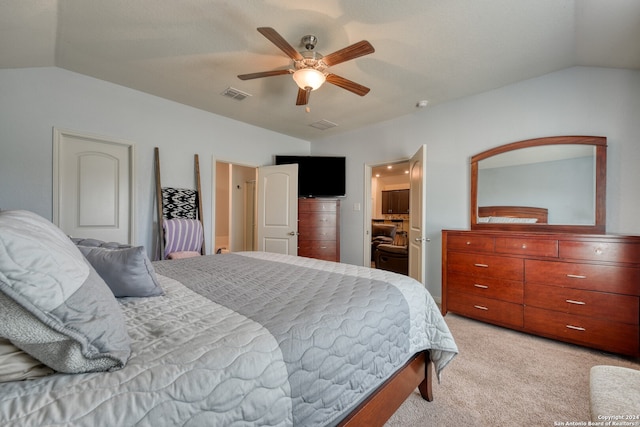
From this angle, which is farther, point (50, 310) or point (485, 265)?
point (485, 265)

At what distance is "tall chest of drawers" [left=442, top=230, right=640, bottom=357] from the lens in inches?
75.5

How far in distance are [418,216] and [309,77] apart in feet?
6.58

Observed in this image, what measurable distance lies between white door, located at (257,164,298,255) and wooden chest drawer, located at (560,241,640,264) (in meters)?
3.04

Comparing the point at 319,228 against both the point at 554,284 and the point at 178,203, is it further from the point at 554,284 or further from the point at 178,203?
the point at 554,284

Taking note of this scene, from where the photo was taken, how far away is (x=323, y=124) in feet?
13.0

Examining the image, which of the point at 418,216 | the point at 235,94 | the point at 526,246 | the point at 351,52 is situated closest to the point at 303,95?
the point at 351,52

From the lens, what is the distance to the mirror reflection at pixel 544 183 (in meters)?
2.38

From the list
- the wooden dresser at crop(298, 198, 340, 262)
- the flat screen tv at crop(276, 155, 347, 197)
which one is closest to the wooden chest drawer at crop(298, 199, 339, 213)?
the wooden dresser at crop(298, 198, 340, 262)

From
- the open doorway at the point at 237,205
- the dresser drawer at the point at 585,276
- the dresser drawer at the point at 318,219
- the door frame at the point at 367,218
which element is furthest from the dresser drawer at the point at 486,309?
the open doorway at the point at 237,205

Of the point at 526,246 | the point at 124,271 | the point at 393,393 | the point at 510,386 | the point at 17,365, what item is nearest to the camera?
the point at 17,365

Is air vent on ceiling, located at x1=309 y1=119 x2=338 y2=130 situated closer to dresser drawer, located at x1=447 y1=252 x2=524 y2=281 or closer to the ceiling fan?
the ceiling fan

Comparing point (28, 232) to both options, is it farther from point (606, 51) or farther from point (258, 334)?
point (606, 51)

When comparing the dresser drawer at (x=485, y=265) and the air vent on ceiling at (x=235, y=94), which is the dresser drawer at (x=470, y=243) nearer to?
the dresser drawer at (x=485, y=265)

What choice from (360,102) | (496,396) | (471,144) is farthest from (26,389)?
(471,144)
